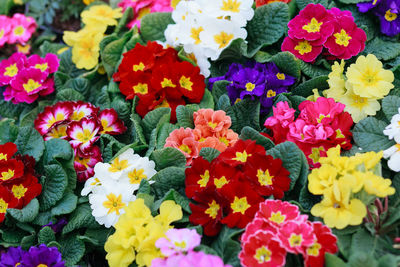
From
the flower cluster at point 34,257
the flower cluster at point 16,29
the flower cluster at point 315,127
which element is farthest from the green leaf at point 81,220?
the flower cluster at point 16,29

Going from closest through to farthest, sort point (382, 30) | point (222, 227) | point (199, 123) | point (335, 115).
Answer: point (222, 227) < point (335, 115) < point (199, 123) < point (382, 30)

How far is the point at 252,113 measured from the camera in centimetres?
212

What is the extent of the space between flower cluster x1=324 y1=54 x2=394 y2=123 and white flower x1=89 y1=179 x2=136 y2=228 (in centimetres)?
96

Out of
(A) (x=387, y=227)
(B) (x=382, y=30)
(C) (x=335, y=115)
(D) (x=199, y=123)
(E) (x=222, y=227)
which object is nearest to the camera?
(A) (x=387, y=227)

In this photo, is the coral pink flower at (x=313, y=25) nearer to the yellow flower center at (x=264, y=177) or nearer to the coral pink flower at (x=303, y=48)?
the coral pink flower at (x=303, y=48)

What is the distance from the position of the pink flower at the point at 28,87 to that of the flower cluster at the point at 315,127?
4.00 ft

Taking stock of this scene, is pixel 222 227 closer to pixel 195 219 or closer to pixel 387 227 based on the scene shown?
pixel 195 219

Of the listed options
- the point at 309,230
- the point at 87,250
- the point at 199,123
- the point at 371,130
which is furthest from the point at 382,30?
the point at 87,250

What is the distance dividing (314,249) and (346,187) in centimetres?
23

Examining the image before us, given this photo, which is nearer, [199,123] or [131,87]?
[199,123]

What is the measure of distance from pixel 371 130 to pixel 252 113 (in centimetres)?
51

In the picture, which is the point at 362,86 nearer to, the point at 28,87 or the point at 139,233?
the point at 139,233

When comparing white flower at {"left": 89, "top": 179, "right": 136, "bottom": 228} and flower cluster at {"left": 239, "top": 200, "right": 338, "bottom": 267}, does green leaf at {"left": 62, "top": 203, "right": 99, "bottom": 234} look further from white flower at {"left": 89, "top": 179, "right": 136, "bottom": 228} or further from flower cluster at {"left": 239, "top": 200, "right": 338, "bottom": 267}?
flower cluster at {"left": 239, "top": 200, "right": 338, "bottom": 267}

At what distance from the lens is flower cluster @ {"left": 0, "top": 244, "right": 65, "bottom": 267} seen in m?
1.77
